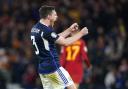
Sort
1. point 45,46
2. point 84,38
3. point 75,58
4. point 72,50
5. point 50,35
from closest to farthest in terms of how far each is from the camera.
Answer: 1. point 50,35
2. point 45,46
3. point 72,50
4. point 75,58
5. point 84,38

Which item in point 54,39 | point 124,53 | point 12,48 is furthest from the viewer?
point 12,48

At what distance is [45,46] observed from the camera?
34.0ft

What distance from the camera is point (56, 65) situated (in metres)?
10.5

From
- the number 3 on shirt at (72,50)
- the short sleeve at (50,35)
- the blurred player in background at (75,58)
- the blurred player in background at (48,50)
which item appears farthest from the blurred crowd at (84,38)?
the short sleeve at (50,35)

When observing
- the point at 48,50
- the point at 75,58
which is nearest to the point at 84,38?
the point at 75,58

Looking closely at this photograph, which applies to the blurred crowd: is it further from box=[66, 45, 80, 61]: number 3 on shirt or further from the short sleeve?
the short sleeve

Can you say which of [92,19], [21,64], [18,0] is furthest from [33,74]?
[18,0]

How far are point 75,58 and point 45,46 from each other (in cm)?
315

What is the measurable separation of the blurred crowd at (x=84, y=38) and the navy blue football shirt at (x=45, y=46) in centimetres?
521

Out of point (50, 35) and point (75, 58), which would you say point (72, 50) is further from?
point (50, 35)

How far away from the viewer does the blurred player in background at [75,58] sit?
43.7ft

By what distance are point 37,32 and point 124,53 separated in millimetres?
6965

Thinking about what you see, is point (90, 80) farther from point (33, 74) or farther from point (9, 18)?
point (9, 18)

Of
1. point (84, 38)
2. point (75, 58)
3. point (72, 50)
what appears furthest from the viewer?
point (84, 38)
